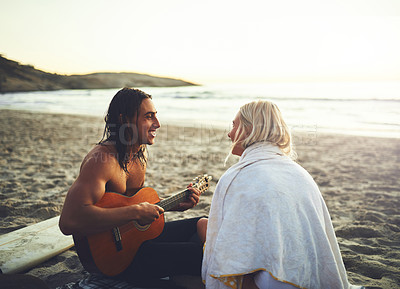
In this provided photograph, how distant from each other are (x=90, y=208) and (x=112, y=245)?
38 centimetres

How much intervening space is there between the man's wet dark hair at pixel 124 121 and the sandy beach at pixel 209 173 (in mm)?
1224

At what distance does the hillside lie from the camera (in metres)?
33.2

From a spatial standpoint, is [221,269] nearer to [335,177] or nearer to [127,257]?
[127,257]

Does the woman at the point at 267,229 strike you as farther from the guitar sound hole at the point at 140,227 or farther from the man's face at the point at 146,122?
the man's face at the point at 146,122

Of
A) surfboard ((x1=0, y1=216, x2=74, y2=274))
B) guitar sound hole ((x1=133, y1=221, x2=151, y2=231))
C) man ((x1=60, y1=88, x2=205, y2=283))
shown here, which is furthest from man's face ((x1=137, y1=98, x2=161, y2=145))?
surfboard ((x1=0, y1=216, x2=74, y2=274))

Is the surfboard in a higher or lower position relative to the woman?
lower

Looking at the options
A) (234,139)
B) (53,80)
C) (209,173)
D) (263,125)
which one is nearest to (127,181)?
(234,139)

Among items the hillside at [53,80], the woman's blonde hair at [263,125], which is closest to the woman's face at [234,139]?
the woman's blonde hair at [263,125]

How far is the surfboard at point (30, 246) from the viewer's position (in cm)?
247

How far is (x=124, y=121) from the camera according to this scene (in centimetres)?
221

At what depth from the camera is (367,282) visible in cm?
246

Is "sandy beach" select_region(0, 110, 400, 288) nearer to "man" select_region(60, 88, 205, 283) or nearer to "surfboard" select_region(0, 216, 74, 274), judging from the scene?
Answer: "surfboard" select_region(0, 216, 74, 274)

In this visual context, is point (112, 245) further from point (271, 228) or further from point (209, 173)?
point (209, 173)

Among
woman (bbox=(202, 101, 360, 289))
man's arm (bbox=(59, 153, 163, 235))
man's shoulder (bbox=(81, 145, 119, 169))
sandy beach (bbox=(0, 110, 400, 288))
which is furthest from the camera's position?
sandy beach (bbox=(0, 110, 400, 288))
